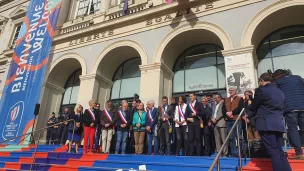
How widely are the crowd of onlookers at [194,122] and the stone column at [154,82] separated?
2050mm

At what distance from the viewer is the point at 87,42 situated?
43.7ft

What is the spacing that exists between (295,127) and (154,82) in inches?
260

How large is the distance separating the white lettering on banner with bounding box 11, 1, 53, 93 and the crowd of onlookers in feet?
20.1

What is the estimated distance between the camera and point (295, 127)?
4758 millimetres

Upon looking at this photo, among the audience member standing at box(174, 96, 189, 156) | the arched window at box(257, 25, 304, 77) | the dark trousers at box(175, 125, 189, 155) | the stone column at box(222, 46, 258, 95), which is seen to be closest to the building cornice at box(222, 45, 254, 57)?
the stone column at box(222, 46, 258, 95)

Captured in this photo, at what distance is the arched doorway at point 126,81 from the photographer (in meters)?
12.8

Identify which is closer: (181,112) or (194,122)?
(194,122)

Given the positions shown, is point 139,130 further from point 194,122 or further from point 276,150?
point 276,150

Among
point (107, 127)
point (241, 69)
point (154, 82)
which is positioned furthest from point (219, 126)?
point (154, 82)

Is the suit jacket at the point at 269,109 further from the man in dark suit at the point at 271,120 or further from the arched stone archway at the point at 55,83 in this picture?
the arched stone archway at the point at 55,83

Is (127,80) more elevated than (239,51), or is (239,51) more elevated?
(239,51)

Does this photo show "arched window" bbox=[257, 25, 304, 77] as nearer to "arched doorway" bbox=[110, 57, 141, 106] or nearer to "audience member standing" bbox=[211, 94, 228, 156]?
"audience member standing" bbox=[211, 94, 228, 156]

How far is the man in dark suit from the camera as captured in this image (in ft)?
11.9

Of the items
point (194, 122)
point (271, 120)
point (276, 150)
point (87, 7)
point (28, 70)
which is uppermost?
point (87, 7)
